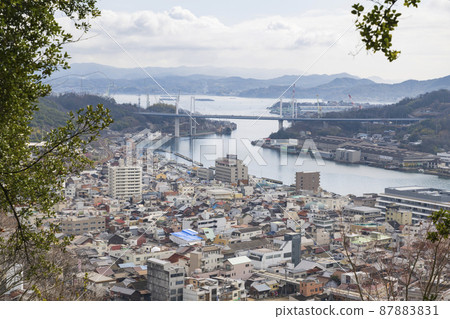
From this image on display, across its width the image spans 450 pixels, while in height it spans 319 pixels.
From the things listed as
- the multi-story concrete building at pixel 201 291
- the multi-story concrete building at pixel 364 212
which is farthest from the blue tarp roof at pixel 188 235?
the multi-story concrete building at pixel 364 212

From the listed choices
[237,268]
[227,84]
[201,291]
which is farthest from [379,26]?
[227,84]

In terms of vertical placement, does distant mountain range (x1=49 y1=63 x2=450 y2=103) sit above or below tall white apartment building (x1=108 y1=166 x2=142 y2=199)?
above

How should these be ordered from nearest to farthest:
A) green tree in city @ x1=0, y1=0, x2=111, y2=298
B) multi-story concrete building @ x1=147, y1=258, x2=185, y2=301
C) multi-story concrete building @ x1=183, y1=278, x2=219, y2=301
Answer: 1. green tree in city @ x1=0, y1=0, x2=111, y2=298
2. multi-story concrete building @ x1=183, y1=278, x2=219, y2=301
3. multi-story concrete building @ x1=147, y1=258, x2=185, y2=301

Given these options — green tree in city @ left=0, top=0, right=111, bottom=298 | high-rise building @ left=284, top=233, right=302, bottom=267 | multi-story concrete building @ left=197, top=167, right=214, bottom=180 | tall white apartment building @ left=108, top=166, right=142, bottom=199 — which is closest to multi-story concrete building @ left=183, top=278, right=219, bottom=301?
high-rise building @ left=284, top=233, right=302, bottom=267

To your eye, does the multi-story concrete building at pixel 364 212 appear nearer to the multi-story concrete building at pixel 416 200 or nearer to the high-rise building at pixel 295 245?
the multi-story concrete building at pixel 416 200

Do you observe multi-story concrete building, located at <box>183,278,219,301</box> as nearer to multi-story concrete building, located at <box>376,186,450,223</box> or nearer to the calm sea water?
multi-story concrete building, located at <box>376,186,450,223</box>

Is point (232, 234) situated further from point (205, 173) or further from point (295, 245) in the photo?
point (205, 173)
